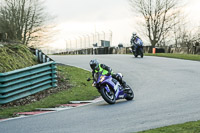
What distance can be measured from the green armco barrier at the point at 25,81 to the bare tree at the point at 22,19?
2315 cm

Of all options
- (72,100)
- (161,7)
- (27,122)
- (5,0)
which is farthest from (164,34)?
(27,122)

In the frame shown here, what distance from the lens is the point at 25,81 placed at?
45.1 ft

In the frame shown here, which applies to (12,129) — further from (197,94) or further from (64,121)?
(197,94)

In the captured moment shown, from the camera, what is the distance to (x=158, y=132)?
6.85 m

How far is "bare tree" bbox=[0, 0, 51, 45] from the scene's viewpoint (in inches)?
1523

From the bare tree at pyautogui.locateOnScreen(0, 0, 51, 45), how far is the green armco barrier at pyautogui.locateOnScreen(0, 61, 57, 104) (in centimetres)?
2315

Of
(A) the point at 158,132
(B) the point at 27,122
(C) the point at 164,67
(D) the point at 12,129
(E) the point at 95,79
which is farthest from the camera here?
(C) the point at 164,67

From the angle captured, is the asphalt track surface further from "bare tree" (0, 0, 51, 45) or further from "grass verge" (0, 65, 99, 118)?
"bare tree" (0, 0, 51, 45)

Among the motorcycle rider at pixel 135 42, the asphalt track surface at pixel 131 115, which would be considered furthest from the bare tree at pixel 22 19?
the asphalt track surface at pixel 131 115

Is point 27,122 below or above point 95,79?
below

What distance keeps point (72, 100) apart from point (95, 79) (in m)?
1.61

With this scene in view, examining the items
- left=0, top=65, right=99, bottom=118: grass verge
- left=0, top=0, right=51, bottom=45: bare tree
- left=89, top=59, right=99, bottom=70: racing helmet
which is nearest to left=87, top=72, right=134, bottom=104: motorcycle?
left=89, top=59, right=99, bottom=70: racing helmet

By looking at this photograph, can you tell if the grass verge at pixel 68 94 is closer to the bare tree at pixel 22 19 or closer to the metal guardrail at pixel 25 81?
the metal guardrail at pixel 25 81

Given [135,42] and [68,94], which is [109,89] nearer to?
[68,94]
